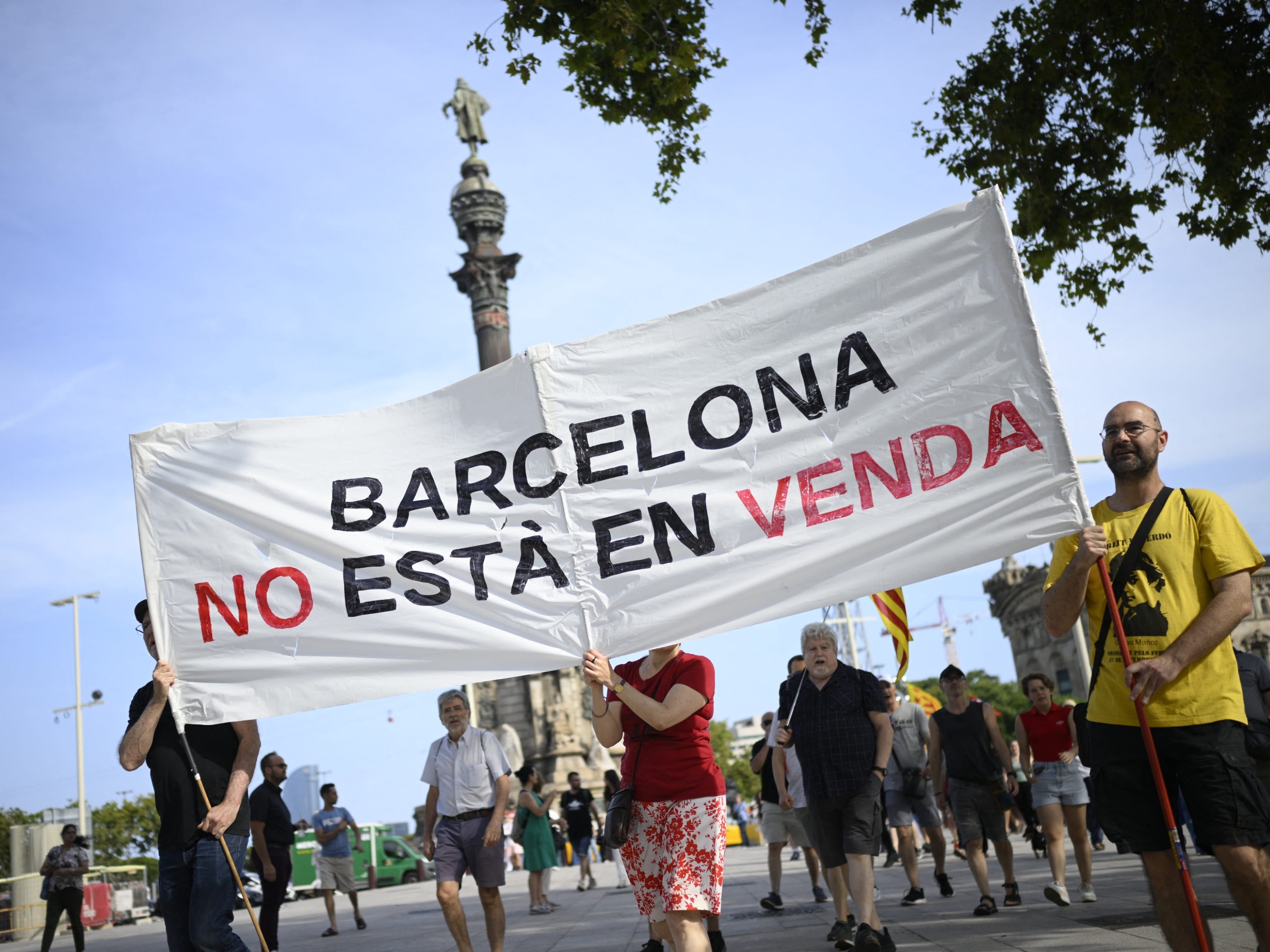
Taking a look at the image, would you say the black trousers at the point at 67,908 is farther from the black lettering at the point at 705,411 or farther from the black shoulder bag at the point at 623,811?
the black lettering at the point at 705,411

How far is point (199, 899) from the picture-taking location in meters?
5.09

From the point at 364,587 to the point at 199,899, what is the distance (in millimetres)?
1529

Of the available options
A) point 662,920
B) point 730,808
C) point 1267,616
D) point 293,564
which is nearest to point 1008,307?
point 662,920

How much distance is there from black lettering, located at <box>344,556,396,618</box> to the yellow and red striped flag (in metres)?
7.94

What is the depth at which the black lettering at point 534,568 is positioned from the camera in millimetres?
5395

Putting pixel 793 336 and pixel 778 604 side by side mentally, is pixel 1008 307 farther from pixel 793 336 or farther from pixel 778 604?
pixel 778 604

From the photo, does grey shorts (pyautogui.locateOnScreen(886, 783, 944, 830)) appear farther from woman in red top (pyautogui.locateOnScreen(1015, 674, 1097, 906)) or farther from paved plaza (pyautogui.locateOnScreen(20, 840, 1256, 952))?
woman in red top (pyautogui.locateOnScreen(1015, 674, 1097, 906))

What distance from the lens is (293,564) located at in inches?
226

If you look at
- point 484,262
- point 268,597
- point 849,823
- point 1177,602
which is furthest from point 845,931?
point 484,262

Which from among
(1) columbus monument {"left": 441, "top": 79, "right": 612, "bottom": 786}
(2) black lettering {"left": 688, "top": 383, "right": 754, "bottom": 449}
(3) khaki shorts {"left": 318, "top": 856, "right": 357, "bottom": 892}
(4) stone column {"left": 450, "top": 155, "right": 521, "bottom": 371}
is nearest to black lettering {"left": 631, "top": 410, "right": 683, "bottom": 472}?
(2) black lettering {"left": 688, "top": 383, "right": 754, "bottom": 449}

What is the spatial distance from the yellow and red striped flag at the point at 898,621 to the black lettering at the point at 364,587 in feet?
26.1

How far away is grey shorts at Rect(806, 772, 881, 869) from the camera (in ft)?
23.4

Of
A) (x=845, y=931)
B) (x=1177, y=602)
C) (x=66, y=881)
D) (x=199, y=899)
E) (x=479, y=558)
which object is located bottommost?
(x=845, y=931)

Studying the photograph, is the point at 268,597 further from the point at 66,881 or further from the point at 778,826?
the point at 66,881
